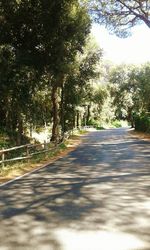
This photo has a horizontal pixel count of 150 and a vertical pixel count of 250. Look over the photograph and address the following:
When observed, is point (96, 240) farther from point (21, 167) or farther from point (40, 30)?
point (40, 30)

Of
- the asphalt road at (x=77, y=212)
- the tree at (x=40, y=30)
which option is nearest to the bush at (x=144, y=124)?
the tree at (x=40, y=30)

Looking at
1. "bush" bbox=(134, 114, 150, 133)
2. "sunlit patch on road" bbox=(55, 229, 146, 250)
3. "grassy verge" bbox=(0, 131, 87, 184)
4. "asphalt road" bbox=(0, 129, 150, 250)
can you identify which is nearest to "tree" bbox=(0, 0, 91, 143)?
"grassy verge" bbox=(0, 131, 87, 184)

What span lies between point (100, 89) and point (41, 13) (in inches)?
2004

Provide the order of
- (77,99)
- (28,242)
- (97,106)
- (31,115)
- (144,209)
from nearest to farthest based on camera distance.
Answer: (28,242) → (144,209) → (31,115) → (77,99) → (97,106)

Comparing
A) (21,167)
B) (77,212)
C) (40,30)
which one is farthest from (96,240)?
(40,30)

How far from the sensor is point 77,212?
29.6ft

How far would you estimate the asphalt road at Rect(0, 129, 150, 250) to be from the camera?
680cm

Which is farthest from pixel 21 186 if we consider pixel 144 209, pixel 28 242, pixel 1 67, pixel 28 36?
pixel 28 36

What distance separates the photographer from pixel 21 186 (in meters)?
13.1

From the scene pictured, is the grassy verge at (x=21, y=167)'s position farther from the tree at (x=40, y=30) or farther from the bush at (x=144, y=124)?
the bush at (x=144, y=124)

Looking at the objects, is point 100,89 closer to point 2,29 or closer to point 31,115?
point 31,115

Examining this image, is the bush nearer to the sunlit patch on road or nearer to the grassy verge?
the grassy verge

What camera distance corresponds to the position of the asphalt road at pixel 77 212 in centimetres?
680

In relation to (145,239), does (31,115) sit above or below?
above
